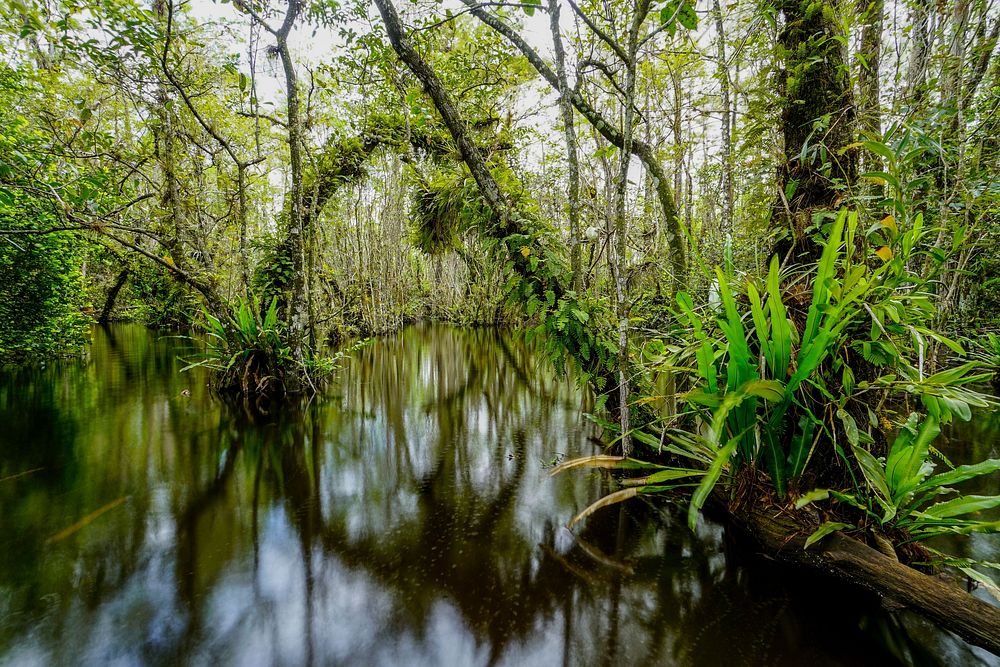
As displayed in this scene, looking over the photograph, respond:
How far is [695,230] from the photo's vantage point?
511 cm

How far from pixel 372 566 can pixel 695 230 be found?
510cm

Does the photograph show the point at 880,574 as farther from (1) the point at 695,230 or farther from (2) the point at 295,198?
(2) the point at 295,198

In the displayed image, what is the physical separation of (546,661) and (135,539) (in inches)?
105

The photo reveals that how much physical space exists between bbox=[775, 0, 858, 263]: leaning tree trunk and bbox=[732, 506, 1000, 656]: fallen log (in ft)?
5.17

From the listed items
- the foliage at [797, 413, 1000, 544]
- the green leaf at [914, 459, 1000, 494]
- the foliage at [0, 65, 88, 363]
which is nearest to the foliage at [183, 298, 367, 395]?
the foliage at [0, 65, 88, 363]

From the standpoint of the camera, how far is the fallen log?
1442 mm

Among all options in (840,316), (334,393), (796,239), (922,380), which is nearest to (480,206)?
(796,239)

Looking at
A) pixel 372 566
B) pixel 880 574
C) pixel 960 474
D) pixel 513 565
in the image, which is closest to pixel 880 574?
pixel 880 574

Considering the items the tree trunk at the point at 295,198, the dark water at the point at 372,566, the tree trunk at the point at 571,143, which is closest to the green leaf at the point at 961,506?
the dark water at the point at 372,566

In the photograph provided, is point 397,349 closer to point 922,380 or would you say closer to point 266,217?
point 266,217

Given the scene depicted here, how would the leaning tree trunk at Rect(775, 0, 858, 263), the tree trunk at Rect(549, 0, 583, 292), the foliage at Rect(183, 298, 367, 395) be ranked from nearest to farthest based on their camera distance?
the leaning tree trunk at Rect(775, 0, 858, 263) → the tree trunk at Rect(549, 0, 583, 292) → the foliage at Rect(183, 298, 367, 395)

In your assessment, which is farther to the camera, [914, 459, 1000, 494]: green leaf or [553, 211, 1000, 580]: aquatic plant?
[553, 211, 1000, 580]: aquatic plant

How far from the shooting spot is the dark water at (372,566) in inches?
68.8

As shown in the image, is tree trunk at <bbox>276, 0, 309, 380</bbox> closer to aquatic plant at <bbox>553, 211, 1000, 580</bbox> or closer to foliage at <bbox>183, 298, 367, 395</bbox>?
foliage at <bbox>183, 298, 367, 395</bbox>
